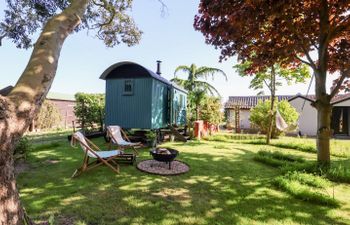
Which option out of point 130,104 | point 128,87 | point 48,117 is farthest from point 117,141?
point 48,117

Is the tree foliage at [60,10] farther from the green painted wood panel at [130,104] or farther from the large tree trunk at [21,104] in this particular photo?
the large tree trunk at [21,104]

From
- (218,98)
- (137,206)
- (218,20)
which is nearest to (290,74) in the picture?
(218,98)

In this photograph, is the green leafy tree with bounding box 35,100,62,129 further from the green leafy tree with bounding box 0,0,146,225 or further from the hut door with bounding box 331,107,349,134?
the hut door with bounding box 331,107,349,134

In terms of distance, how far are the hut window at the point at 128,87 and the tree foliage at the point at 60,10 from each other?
266 centimetres

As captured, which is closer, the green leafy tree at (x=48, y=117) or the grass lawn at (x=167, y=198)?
the grass lawn at (x=167, y=198)

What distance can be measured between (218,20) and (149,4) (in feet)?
16.7

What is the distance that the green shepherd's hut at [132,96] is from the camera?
33.9 ft

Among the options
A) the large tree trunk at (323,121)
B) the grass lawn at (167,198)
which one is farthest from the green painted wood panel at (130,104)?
the large tree trunk at (323,121)

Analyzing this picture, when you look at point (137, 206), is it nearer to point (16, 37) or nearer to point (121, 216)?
point (121, 216)

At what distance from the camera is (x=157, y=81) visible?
36.1ft

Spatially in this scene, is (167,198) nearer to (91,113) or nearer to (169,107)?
(169,107)

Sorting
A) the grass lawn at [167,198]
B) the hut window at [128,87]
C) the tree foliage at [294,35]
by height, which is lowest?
the grass lawn at [167,198]

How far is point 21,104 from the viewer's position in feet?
7.75

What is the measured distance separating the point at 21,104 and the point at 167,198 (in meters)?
3.09
